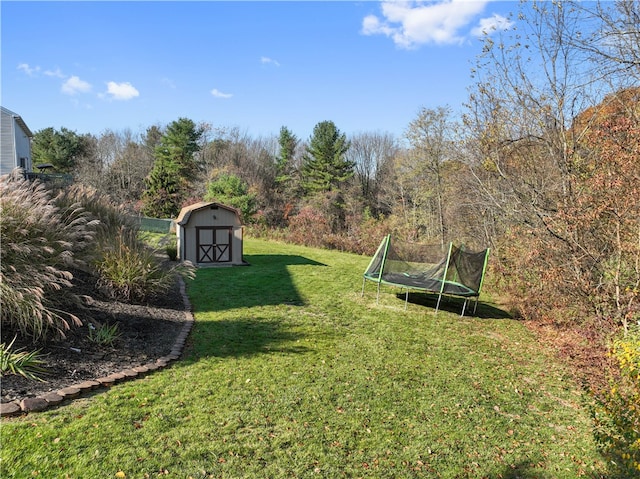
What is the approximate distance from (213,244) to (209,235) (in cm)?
34

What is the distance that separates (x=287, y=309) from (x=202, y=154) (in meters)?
31.0

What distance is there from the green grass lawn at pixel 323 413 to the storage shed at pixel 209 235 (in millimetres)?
6361

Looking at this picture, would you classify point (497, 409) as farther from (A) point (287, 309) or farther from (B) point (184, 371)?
(A) point (287, 309)

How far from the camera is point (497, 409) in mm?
4824

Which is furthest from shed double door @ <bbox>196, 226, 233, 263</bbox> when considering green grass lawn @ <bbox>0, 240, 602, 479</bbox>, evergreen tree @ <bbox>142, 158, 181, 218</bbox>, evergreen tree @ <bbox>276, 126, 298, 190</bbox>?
evergreen tree @ <bbox>276, 126, 298, 190</bbox>

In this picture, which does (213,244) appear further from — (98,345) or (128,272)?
(98,345)

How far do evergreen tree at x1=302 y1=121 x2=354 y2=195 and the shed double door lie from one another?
18.2 meters

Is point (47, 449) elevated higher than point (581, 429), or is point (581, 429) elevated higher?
point (47, 449)

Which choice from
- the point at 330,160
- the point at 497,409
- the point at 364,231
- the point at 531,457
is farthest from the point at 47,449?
the point at 330,160

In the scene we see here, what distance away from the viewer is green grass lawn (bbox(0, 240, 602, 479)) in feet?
10.9

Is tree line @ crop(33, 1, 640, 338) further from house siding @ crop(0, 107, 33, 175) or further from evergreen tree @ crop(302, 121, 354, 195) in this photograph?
evergreen tree @ crop(302, 121, 354, 195)

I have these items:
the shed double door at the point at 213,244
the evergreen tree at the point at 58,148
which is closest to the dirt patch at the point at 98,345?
the shed double door at the point at 213,244

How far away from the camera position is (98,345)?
17.4 ft

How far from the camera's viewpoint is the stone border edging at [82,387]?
3.66 metres
